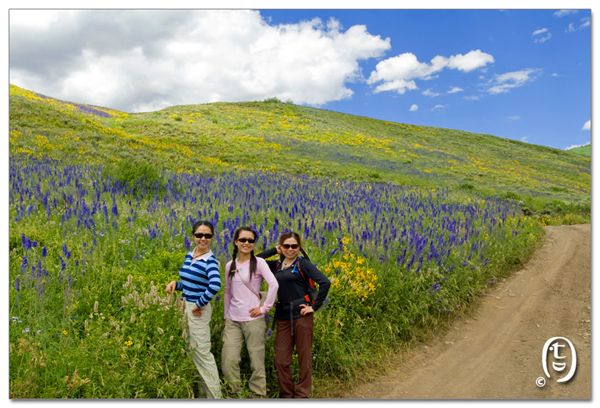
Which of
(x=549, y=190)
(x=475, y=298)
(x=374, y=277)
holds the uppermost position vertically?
(x=549, y=190)

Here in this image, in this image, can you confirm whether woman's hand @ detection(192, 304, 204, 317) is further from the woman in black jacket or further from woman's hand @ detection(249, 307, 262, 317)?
the woman in black jacket

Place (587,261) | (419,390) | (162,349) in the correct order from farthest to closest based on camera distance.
A: 1. (587,261)
2. (419,390)
3. (162,349)

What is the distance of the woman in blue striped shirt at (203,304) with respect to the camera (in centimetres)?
331

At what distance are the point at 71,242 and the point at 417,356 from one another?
14.8 feet

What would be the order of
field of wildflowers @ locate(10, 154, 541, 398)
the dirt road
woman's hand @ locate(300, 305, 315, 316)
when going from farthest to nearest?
1. the dirt road
2. woman's hand @ locate(300, 305, 315, 316)
3. field of wildflowers @ locate(10, 154, 541, 398)

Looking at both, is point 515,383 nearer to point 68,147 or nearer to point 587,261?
point 587,261

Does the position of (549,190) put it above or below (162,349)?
above

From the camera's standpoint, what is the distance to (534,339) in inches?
191

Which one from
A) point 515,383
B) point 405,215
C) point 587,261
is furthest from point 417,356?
point 587,261

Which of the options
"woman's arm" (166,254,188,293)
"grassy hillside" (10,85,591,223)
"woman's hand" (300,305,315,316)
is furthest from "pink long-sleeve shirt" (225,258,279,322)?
"grassy hillside" (10,85,591,223)

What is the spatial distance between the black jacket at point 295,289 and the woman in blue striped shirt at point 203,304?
25.8 inches

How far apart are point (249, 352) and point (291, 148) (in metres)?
25.5

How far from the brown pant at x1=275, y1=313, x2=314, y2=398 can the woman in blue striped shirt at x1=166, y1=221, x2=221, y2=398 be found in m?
0.60
